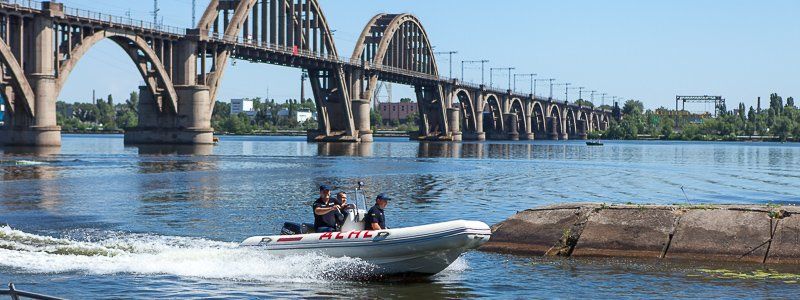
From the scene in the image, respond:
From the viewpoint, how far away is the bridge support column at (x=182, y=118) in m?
112

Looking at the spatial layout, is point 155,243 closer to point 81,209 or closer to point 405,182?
point 81,209

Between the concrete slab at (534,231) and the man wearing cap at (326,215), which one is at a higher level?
the man wearing cap at (326,215)

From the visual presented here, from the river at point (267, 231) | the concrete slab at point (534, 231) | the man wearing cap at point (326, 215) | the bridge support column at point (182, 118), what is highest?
the bridge support column at point (182, 118)

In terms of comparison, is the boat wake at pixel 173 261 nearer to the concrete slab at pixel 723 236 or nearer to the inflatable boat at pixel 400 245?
the inflatable boat at pixel 400 245

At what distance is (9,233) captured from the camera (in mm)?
26141

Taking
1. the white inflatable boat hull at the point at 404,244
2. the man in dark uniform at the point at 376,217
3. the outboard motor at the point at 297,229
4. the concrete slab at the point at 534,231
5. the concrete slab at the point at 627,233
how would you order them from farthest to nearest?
the concrete slab at the point at 534,231 < the concrete slab at the point at 627,233 < the outboard motor at the point at 297,229 < the man in dark uniform at the point at 376,217 < the white inflatable boat hull at the point at 404,244

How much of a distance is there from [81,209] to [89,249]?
489 inches

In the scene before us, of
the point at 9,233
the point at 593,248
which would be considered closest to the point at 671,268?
the point at 593,248

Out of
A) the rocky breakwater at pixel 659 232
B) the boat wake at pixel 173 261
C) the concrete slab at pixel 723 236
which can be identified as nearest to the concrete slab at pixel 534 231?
the rocky breakwater at pixel 659 232

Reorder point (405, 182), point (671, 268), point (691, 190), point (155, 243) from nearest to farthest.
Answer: point (671, 268) → point (155, 243) → point (691, 190) → point (405, 182)

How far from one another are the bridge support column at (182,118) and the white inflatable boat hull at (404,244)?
308ft

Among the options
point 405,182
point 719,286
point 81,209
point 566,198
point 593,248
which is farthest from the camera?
point 405,182

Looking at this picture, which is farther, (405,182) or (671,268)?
(405,182)

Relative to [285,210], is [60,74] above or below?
above
